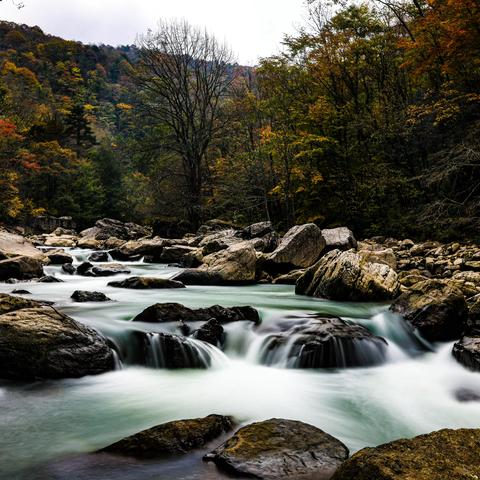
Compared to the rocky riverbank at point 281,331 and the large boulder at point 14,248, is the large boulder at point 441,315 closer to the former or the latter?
the rocky riverbank at point 281,331

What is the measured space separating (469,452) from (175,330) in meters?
5.09

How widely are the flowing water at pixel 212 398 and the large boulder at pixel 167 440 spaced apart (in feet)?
0.36

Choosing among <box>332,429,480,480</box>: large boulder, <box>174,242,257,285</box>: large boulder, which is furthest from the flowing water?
<box>174,242,257,285</box>: large boulder

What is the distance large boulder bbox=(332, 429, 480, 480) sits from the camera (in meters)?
2.35

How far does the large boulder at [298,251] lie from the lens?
44.2 ft

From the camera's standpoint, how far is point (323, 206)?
20.9 meters

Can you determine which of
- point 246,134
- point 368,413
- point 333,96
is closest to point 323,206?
point 333,96

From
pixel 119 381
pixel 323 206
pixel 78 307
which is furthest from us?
pixel 323 206

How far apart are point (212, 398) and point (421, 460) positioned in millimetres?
3289

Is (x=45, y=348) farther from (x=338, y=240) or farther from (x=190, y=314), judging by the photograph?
(x=338, y=240)

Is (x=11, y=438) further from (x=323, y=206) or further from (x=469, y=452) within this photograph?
(x=323, y=206)

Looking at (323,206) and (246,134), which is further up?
(246,134)

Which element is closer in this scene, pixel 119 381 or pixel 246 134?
pixel 119 381

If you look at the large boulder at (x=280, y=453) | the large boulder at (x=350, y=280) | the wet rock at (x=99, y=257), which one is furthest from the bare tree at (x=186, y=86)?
the large boulder at (x=280, y=453)
